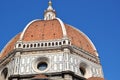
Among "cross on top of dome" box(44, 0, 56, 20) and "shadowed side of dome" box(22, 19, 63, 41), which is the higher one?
"cross on top of dome" box(44, 0, 56, 20)

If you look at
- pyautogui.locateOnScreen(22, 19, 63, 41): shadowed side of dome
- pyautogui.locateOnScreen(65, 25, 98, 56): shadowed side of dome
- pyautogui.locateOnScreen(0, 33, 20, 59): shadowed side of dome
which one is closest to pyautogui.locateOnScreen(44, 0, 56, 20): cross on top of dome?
pyautogui.locateOnScreen(22, 19, 63, 41): shadowed side of dome

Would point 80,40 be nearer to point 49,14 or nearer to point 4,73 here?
point 49,14

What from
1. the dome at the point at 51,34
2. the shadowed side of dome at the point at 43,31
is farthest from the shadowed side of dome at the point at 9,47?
the shadowed side of dome at the point at 43,31

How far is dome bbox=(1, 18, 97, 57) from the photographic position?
31250 mm

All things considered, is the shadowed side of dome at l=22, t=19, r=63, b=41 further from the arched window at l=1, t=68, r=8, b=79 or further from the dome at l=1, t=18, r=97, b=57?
the arched window at l=1, t=68, r=8, b=79

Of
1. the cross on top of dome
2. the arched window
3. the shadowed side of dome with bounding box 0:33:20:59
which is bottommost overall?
the arched window

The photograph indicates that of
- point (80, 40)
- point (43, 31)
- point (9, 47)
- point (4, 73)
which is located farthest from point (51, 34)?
point (4, 73)

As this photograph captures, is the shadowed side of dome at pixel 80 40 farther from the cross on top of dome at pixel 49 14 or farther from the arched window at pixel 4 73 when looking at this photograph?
the arched window at pixel 4 73

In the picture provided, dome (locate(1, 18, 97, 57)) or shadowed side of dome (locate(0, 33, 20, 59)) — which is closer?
dome (locate(1, 18, 97, 57))

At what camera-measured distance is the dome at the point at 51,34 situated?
31250 mm

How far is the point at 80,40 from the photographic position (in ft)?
107

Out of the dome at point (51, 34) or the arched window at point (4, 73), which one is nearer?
the arched window at point (4, 73)

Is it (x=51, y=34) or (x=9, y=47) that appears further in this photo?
(x=9, y=47)

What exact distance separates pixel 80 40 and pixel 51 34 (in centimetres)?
324
